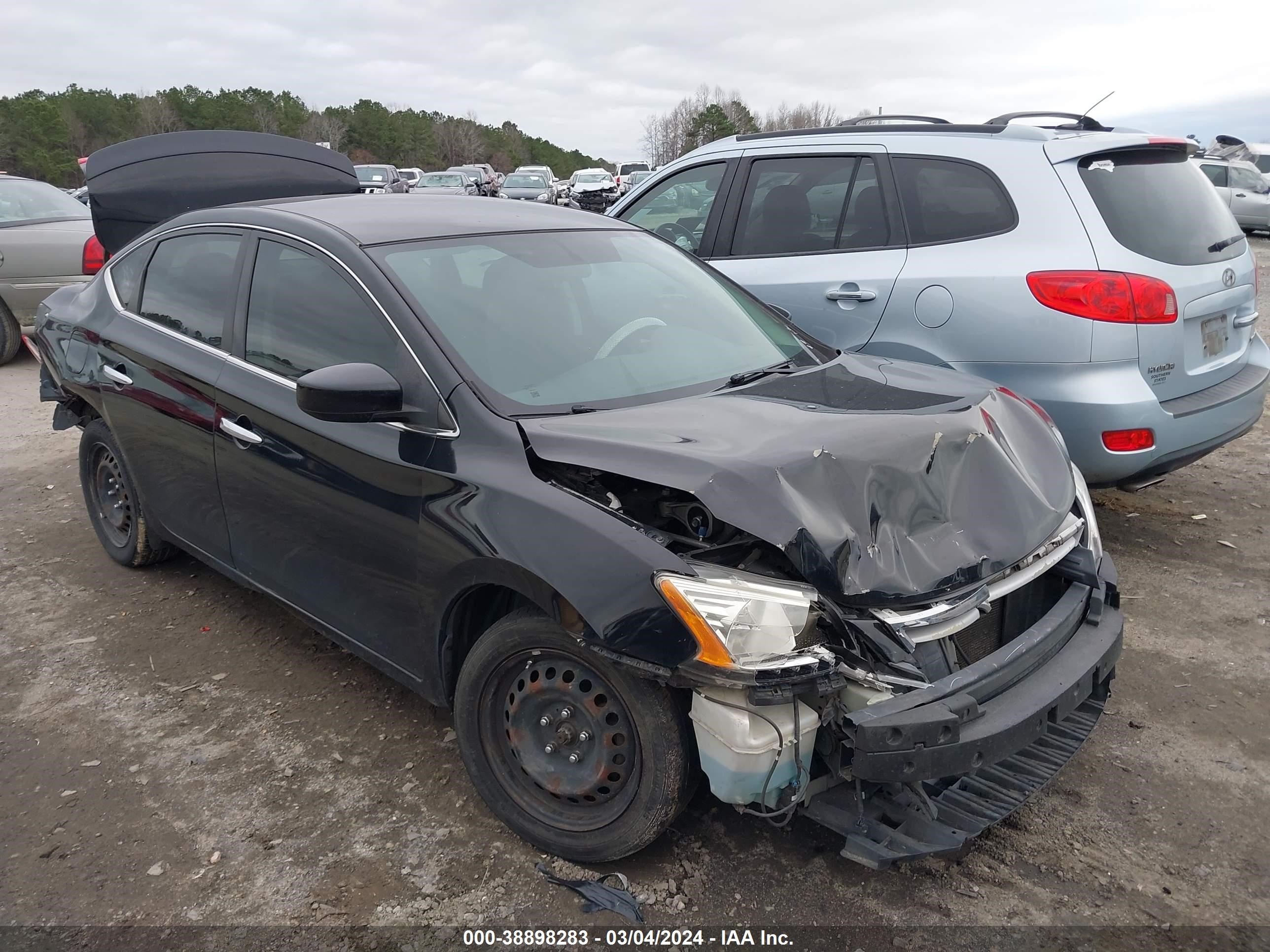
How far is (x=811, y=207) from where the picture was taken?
491 cm

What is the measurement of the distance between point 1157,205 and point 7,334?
991 centimetres

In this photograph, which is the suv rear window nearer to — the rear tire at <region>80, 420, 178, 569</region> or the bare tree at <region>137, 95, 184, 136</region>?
the rear tire at <region>80, 420, 178, 569</region>

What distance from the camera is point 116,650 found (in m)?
3.93

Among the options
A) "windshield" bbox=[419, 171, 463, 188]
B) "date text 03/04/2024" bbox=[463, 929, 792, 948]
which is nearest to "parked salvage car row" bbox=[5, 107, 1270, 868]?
"date text 03/04/2024" bbox=[463, 929, 792, 948]

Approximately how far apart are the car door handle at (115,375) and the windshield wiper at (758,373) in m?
2.53

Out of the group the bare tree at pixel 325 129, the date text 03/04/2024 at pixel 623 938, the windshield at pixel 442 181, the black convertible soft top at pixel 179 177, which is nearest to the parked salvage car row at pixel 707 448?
the date text 03/04/2024 at pixel 623 938

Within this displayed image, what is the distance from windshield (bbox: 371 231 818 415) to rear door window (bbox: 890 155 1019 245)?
1.18 m

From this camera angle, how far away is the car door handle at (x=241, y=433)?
10.7 ft

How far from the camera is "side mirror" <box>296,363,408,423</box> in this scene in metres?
2.64

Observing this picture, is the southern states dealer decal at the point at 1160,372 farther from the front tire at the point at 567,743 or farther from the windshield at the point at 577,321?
the front tire at the point at 567,743

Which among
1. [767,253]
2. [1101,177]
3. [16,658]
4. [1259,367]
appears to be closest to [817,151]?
[767,253]

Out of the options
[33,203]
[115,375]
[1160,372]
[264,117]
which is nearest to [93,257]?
[33,203]

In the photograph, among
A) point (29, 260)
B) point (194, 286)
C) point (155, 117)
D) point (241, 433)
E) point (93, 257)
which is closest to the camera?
point (241, 433)

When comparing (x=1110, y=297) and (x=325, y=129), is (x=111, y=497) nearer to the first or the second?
(x=1110, y=297)
